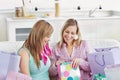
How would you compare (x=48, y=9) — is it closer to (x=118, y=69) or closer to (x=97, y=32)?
(x=97, y=32)

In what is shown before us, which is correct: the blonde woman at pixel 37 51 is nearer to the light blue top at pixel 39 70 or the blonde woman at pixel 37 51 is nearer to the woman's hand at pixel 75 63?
the light blue top at pixel 39 70

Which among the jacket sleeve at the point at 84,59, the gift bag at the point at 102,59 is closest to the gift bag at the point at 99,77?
the gift bag at the point at 102,59

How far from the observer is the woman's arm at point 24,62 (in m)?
1.70

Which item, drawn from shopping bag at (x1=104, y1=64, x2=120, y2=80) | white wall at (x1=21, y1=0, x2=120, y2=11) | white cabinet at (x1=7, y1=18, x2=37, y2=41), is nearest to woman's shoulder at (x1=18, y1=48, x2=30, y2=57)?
shopping bag at (x1=104, y1=64, x2=120, y2=80)

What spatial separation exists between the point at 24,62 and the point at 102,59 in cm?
52

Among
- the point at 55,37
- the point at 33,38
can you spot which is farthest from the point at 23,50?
the point at 55,37

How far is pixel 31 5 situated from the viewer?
394 centimetres

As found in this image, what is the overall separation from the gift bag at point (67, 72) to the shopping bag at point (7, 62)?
322 mm

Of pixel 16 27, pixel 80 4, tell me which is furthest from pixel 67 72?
pixel 80 4

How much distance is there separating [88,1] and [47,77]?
2441 mm

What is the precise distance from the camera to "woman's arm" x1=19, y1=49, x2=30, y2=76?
1.70m

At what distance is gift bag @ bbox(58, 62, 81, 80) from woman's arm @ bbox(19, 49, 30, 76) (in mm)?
217

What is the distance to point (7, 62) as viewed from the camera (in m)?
1.58

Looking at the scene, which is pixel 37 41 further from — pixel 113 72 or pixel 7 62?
pixel 113 72
